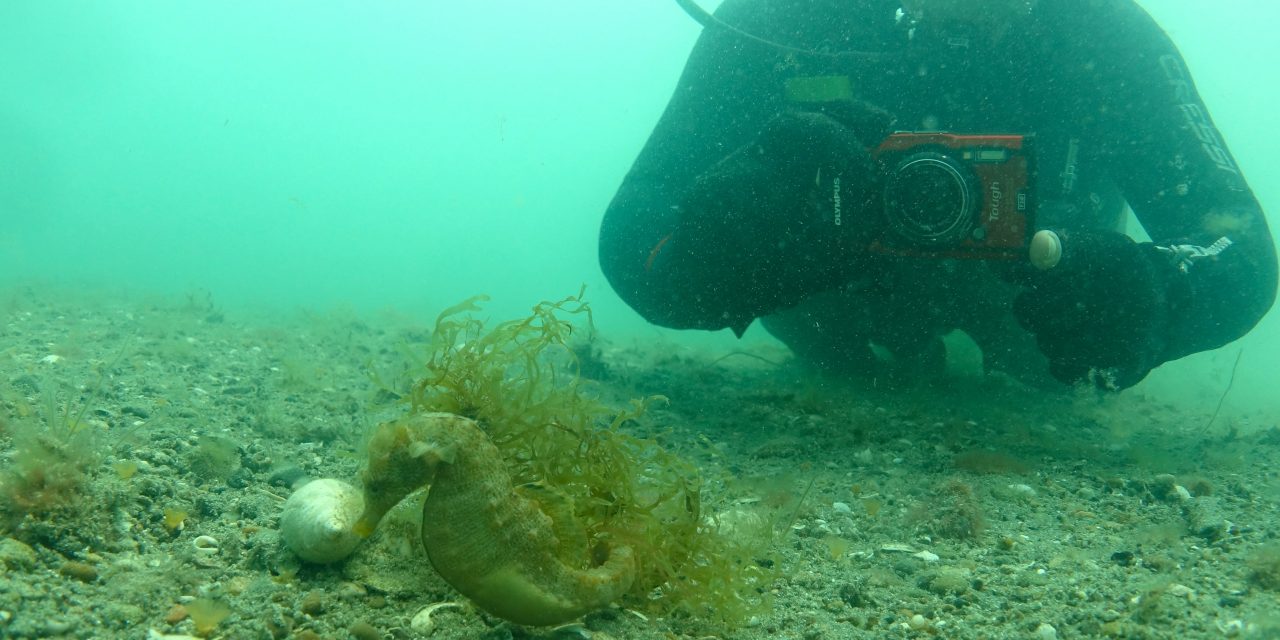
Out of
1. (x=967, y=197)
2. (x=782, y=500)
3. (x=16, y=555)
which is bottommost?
(x=782, y=500)

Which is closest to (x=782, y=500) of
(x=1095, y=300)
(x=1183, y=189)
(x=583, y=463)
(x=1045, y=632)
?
(x=1045, y=632)

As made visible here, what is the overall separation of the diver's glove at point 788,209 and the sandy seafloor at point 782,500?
102cm

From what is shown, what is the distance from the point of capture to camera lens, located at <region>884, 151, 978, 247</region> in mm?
3346

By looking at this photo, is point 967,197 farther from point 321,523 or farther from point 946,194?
point 321,523

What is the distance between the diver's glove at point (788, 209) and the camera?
11.8 feet

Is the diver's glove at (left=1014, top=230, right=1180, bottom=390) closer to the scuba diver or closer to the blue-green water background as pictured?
the scuba diver

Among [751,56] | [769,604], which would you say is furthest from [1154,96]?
[769,604]

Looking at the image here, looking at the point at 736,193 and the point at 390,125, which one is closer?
the point at 736,193

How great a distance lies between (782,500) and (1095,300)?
208cm

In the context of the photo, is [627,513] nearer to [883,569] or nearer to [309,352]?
[883,569]

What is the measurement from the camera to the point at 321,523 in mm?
1768

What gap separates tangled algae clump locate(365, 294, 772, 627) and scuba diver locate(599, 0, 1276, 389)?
88.5 inches

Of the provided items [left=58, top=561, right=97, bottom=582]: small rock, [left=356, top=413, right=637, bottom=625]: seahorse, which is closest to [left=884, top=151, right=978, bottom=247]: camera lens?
[left=356, top=413, right=637, bottom=625]: seahorse

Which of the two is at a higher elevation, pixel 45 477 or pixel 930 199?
pixel 930 199
